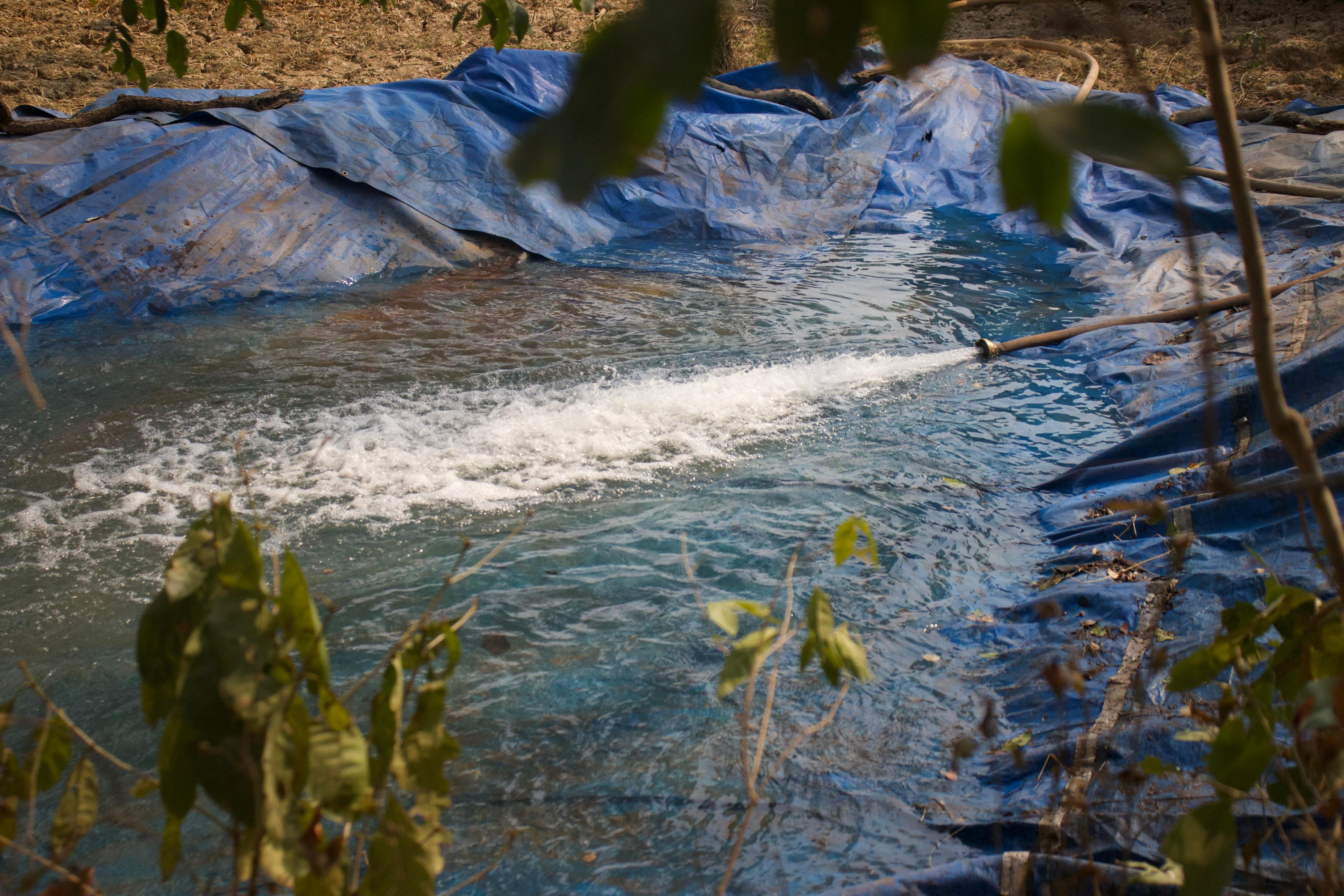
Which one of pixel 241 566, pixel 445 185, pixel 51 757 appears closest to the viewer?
pixel 241 566

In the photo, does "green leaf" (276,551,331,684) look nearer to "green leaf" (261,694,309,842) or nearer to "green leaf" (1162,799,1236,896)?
"green leaf" (261,694,309,842)

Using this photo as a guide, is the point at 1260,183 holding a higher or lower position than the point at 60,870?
higher

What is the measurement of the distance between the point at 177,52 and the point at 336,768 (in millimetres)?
1725

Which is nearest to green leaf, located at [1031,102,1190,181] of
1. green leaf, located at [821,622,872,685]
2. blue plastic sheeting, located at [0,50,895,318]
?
green leaf, located at [821,622,872,685]

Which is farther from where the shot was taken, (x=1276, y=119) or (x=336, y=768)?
(x=1276, y=119)

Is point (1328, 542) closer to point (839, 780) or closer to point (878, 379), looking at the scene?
point (839, 780)

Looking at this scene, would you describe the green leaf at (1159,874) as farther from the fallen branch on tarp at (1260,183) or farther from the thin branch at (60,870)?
the thin branch at (60,870)

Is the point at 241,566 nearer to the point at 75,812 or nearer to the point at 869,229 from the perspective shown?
the point at 75,812

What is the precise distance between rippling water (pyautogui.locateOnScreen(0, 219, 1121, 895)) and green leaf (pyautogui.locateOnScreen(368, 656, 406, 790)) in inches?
13.1

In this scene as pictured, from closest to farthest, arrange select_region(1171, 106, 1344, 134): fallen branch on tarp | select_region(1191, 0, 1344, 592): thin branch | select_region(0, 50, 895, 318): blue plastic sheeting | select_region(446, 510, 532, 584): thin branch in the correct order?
1. select_region(1191, 0, 1344, 592): thin branch
2. select_region(446, 510, 532, 584): thin branch
3. select_region(0, 50, 895, 318): blue plastic sheeting
4. select_region(1171, 106, 1344, 134): fallen branch on tarp

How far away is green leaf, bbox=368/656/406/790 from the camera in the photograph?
40.6 inches

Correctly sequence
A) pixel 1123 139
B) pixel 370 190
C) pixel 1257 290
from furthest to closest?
pixel 370 190 < pixel 1257 290 < pixel 1123 139

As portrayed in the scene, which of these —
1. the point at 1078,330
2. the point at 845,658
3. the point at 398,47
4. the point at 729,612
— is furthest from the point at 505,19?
the point at 398,47

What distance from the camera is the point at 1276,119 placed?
721 cm
